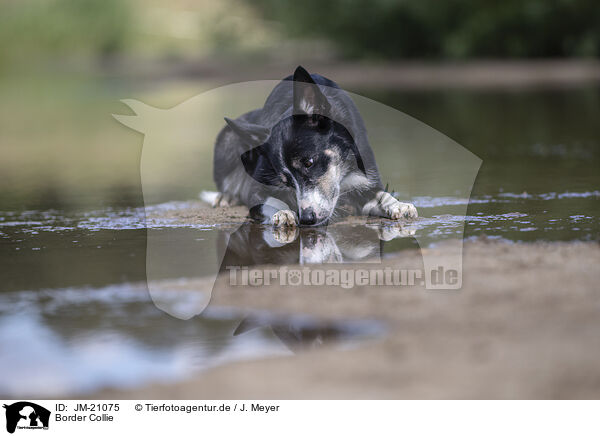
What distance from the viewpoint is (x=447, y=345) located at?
3010 millimetres

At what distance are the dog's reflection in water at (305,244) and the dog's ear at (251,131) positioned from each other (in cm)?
56

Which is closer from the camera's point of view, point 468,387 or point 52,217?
point 468,387

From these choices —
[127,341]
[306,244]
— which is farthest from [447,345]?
[306,244]

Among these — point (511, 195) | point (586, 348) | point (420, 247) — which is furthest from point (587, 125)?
point (586, 348)

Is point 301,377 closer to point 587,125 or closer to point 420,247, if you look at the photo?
point 420,247

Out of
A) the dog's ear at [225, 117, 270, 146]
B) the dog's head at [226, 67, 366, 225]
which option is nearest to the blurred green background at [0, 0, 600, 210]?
the dog's ear at [225, 117, 270, 146]

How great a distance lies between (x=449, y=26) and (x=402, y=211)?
59.7ft

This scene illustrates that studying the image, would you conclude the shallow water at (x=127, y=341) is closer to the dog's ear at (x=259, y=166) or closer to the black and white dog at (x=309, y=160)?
the black and white dog at (x=309, y=160)

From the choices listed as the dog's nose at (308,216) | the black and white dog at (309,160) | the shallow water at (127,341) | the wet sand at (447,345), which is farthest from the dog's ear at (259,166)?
the shallow water at (127,341)

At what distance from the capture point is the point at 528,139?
966cm

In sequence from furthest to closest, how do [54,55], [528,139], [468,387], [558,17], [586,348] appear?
[54,55] → [558,17] → [528,139] → [586,348] → [468,387]

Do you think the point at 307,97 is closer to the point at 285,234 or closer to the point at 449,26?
the point at 285,234

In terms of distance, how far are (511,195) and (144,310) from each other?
338 centimetres
